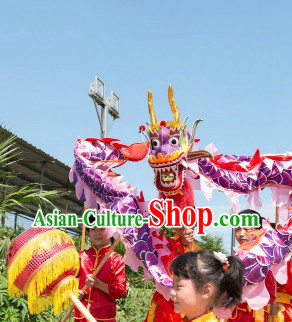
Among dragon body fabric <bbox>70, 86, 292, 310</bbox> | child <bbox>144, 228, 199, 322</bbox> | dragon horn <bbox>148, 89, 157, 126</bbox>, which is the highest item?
dragon horn <bbox>148, 89, 157, 126</bbox>

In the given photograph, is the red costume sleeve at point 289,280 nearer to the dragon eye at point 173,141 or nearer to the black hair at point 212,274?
the dragon eye at point 173,141

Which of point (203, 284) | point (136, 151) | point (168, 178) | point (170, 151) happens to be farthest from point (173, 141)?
point (203, 284)

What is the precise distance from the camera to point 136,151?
5121 millimetres

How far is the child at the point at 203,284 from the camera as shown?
271 centimetres

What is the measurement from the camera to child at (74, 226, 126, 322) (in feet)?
16.1

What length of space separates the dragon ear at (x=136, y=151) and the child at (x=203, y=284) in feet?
7.34

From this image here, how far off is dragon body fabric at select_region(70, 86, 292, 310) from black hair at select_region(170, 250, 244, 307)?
1.48m

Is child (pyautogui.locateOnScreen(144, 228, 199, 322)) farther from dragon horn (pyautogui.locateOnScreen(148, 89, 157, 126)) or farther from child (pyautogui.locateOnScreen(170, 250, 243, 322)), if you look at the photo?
child (pyautogui.locateOnScreen(170, 250, 243, 322))

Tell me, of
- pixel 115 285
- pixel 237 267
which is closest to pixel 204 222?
pixel 115 285

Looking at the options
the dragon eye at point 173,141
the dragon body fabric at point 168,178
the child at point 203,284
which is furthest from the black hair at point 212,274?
→ the dragon eye at point 173,141

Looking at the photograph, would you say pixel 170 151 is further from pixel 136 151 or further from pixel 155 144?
pixel 136 151

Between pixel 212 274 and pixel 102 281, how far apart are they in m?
2.33

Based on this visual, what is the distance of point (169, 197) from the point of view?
4594 millimetres

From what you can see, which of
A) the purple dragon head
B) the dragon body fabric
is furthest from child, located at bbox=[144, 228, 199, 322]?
the purple dragon head
